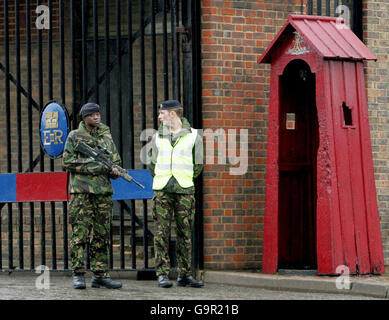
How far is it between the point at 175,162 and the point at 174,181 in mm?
192

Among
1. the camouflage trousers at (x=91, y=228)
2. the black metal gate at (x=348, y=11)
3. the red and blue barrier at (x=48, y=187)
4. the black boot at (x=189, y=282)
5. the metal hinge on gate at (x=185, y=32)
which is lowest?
the black boot at (x=189, y=282)

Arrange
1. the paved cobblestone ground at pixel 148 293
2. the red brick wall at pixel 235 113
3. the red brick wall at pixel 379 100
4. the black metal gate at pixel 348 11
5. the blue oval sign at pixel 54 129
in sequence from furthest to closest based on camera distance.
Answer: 1. the red brick wall at pixel 379 100
2. the black metal gate at pixel 348 11
3. the blue oval sign at pixel 54 129
4. the red brick wall at pixel 235 113
5. the paved cobblestone ground at pixel 148 293

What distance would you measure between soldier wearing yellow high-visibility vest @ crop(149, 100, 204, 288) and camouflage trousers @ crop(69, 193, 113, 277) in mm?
524

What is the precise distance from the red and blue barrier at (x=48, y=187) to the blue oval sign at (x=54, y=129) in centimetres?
29

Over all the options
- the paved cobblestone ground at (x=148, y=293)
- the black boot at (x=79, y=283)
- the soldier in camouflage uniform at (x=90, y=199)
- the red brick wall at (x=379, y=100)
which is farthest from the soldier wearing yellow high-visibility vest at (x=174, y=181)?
the red brick wall at (x=379, y=100)

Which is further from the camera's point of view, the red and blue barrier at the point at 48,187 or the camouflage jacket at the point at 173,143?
the red and blue barrier at the point at 48,187

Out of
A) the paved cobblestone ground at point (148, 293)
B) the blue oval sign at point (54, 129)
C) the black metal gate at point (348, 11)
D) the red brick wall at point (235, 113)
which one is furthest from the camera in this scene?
the black metal gate at point (348, 11)

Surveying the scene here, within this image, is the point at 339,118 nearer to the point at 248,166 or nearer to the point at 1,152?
the point at 248,166

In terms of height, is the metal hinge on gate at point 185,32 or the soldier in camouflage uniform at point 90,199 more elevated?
the metal hinge on gate at point 185,32

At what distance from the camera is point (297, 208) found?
11.0 meters

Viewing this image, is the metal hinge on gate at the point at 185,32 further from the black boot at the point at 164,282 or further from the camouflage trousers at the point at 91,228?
the black boot at the point at 164,282

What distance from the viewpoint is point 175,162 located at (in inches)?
386

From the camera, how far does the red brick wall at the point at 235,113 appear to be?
10922mm

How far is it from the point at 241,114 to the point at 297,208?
1.24 m
